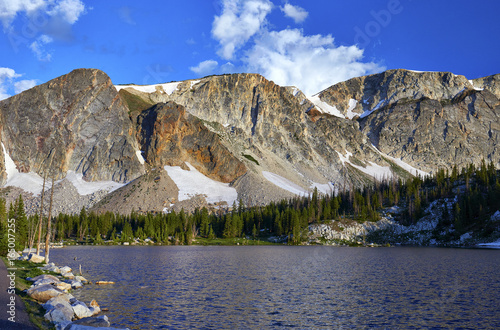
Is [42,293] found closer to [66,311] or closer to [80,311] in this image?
[80,311]

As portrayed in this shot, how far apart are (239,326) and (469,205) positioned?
144 meters

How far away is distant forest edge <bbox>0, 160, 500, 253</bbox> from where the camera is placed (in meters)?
143

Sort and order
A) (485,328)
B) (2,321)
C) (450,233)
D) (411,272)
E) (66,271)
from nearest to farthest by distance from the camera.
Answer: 1. (2,321)
2. (485,328)
3. (66,271)
4. (411,272)
5. (450,233)

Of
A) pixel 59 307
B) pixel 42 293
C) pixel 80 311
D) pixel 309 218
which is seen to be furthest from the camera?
pixel 309 218

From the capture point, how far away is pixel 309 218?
16888 centimetres

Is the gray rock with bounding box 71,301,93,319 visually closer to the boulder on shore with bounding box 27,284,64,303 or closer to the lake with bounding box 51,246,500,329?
the lake with bounding box 51,246,500,329

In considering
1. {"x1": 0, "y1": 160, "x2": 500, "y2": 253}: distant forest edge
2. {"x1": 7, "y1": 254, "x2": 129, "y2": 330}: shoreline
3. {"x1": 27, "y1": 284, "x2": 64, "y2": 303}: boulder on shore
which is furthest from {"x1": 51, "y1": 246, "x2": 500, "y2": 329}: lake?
{"x1": 0, "y1": 160, "x2": 500, "y2": 253}: distant forest edge

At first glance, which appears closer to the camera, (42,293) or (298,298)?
(42,293)

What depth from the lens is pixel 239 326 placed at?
28.0 meters

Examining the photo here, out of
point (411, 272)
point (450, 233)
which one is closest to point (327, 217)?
point (450, 233)

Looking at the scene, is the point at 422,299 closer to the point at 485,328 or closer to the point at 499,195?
the point at 485,328

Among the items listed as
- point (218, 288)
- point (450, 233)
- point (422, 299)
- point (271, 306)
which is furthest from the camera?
point (450, 233)

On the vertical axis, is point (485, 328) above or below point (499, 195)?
below

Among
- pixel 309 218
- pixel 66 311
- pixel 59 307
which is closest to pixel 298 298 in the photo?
pixel 66 311
